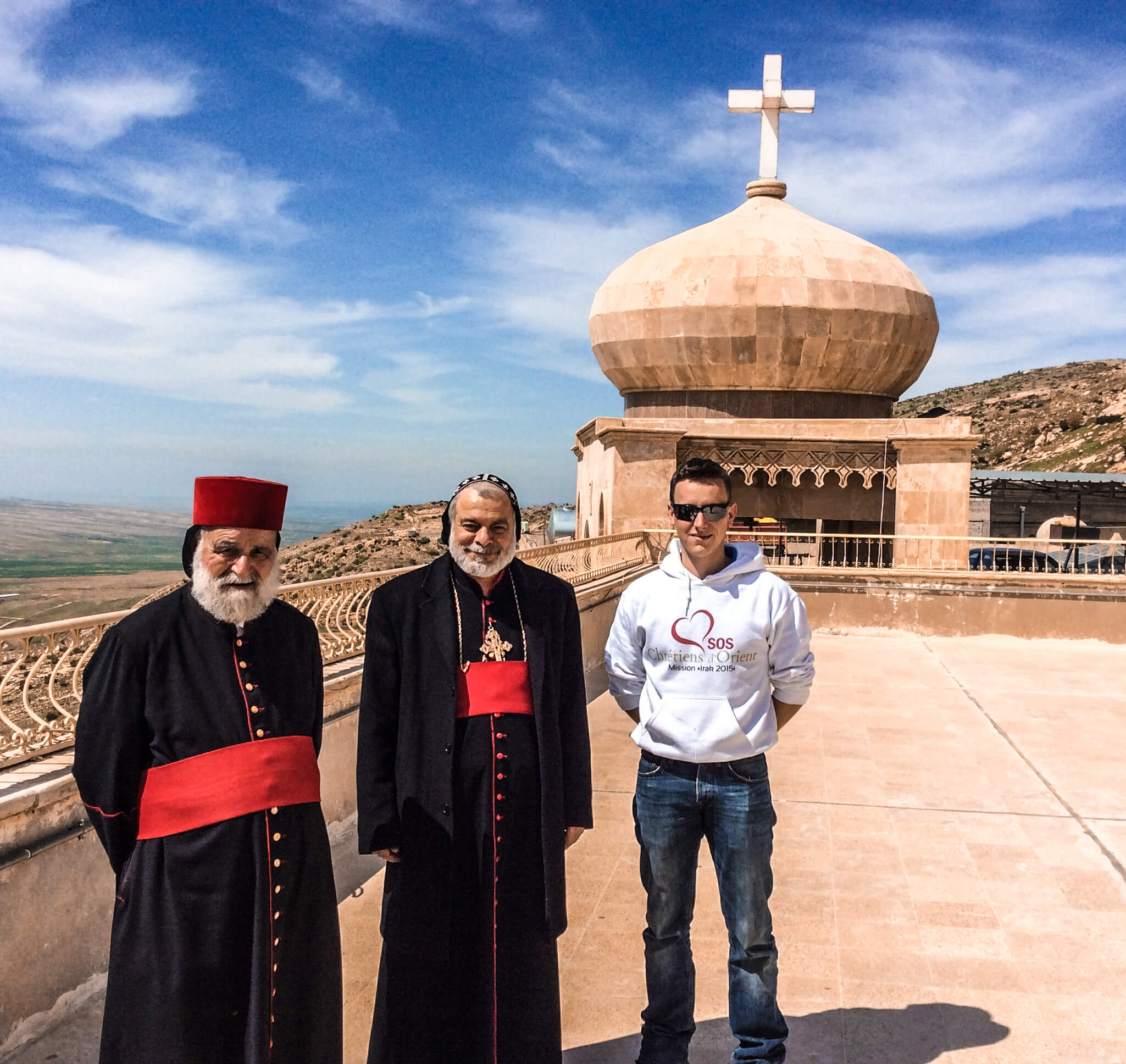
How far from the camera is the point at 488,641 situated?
2.77 m

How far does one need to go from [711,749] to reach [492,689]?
2.23 ft

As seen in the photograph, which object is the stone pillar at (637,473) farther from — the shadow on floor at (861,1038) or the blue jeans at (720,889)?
the blue jeans at (720,889)

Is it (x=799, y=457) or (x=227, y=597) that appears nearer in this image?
(x=227, y=597)

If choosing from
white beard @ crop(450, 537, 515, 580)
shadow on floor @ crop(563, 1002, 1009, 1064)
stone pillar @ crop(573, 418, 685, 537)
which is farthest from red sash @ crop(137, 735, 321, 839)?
stone pillar @ crop(573, 418, 685, 537)

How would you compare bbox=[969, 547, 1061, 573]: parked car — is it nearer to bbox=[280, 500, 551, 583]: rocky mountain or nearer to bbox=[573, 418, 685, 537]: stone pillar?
bbox=[573, 418, 685, 537]: stone pillar

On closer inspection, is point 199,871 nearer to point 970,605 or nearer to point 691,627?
point 691,627

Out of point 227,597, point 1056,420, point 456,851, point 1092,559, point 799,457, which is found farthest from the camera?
point 1056,420

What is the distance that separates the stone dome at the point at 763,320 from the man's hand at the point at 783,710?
13.3 metres

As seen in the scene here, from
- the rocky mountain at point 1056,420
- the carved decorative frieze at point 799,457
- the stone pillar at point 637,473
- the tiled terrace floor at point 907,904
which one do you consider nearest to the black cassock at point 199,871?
the tiled terrace floor at point 907,904

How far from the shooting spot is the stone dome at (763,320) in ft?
51.5

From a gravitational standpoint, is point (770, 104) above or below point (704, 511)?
above

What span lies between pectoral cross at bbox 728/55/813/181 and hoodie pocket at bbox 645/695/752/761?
53.6 ft

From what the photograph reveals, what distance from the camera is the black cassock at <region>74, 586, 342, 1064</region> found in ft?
7.40

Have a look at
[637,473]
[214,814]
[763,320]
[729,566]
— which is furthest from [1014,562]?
[214,814]
